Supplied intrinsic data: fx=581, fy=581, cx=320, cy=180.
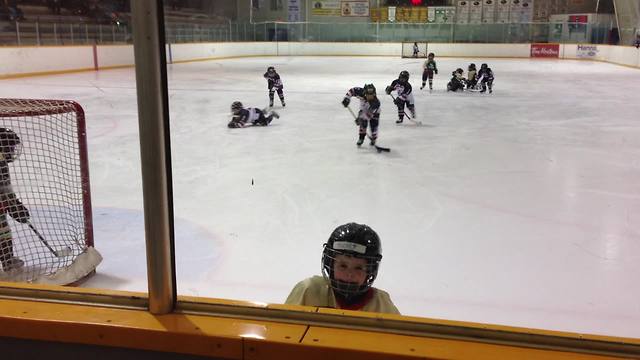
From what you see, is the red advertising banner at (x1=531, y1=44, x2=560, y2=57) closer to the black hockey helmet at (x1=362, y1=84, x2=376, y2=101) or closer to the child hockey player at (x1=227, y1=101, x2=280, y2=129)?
the child hockey player at (x1=227, y1=101, x2=280, y2=129)

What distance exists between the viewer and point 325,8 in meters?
28.0

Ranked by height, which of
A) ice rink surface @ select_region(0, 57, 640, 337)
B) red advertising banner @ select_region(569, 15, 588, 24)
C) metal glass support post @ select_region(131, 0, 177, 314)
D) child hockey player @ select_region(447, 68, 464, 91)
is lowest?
ice rink surface @ select_region(0, 57, 640, 337)

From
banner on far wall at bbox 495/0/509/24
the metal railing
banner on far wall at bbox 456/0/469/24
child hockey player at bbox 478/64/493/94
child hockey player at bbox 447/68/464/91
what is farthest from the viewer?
banner on far wall at bbox 456/0/469/24

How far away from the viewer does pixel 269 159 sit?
19.2ft

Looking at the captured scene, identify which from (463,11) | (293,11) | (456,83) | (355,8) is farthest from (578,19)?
(456,83)

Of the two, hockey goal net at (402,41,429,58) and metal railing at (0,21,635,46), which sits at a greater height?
metal railing at (0,21,635,46)

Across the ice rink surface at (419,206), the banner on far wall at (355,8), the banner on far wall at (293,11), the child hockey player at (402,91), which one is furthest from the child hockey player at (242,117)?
the banner on far wall at (355,8)

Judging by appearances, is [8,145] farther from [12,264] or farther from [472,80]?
[472,80]

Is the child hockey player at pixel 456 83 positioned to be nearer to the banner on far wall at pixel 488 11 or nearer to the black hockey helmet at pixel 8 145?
the black hockey helmet at pixel 8 145

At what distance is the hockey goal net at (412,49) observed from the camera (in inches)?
984

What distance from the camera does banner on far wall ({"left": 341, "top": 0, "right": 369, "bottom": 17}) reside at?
28.1m

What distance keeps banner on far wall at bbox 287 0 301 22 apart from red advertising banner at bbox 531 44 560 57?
1070cm

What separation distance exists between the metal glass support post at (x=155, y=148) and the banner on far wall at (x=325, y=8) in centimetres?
2802

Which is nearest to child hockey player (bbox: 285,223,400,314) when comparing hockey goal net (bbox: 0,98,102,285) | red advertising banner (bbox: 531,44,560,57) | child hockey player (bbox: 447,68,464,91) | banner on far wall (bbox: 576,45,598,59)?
hockey goal net (bbox: 0,98,102,285)
